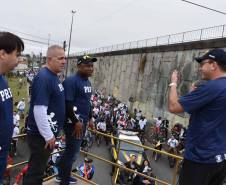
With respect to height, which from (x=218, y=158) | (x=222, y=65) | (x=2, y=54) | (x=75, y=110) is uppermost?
(x=222, y=65)

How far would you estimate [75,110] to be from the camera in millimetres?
4355

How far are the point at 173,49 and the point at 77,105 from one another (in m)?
18.3

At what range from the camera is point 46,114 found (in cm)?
351

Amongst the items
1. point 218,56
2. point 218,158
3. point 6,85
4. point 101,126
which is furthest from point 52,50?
point 101,126

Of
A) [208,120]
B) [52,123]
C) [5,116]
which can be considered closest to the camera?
[5,116]

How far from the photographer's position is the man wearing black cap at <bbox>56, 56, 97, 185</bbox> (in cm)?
422

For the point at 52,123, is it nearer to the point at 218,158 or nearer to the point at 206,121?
the point at 206,121

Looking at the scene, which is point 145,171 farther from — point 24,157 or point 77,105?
point 77,105

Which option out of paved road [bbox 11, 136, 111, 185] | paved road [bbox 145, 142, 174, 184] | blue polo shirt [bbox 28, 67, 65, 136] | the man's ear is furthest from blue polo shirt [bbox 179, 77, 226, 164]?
paved road [bbox 145, 142, 174, 184]

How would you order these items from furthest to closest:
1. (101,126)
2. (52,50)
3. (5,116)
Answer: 1. (101,126)
2. (52,50)
3. (5,116)

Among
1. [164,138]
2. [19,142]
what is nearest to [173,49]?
[164,138]

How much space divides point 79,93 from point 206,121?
189 cm

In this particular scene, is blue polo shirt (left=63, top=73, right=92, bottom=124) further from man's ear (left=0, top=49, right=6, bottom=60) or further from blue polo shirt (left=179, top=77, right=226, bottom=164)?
man's ear (left=0, top=49, right=6, bottom=60)

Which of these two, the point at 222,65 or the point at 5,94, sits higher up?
the point at 222,65
